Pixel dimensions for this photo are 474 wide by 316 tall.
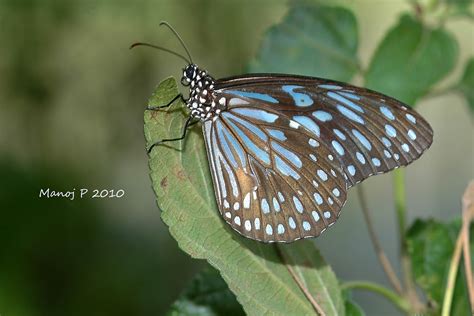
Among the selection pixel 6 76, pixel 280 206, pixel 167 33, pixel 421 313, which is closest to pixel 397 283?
pixel 421 313

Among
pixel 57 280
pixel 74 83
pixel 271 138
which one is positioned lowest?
pixel 271 138

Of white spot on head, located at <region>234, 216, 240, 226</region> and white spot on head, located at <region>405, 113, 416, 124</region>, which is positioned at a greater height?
white spot on head, located at <region>405, 113, 416, 124</region>

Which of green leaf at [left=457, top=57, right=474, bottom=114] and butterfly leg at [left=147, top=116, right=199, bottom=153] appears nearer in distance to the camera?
butterfly leg at [left=147, top=116, right=199, bottom=153]

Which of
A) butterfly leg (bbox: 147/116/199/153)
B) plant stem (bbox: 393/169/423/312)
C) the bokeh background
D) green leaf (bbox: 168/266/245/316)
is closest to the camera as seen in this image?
butterfly leg (bbox: 147/116/199/153)

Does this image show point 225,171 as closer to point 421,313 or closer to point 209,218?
point 209,218

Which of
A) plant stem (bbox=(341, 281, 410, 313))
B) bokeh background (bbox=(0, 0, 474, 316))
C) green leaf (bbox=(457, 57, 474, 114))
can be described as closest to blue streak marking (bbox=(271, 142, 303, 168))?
plant stem (bbox=(341, 281, 410, 313))

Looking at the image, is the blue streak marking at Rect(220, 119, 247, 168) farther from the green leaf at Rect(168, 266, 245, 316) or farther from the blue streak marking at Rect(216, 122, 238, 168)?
the green leaf at Rect(168, 266, 245, 316)

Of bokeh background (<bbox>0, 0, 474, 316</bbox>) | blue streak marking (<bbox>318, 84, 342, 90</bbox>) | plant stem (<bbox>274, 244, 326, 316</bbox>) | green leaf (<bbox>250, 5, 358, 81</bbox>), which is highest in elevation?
bokeh background (<bbox>0, 0, 474, 316</bbox>)

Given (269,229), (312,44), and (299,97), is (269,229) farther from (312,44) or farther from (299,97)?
(312,44)
